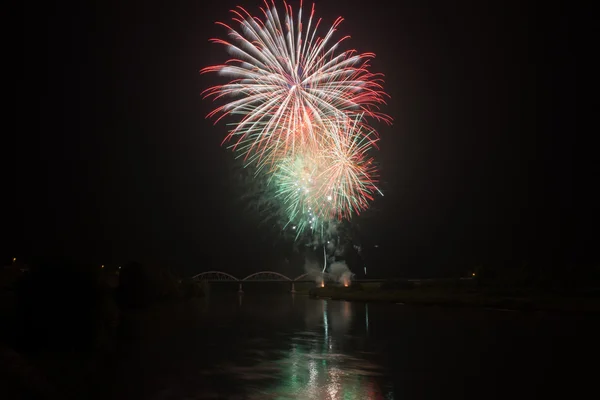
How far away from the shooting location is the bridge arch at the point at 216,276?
128m

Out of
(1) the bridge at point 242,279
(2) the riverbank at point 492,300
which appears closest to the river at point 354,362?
(2) the riverbank at point 492,300

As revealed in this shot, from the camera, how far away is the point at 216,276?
132 meters

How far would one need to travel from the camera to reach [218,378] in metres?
13.3

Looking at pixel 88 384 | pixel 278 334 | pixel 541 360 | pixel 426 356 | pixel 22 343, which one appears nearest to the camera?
pixel 88 384

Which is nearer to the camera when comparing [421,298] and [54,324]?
[54,324]

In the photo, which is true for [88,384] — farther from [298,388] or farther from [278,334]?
[278,334]

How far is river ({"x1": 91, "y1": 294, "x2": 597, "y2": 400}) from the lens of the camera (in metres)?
11.8

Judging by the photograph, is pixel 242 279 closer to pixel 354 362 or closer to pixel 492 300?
pixel 492 300

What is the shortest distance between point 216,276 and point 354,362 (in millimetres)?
119566

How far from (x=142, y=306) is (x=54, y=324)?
31.8 m

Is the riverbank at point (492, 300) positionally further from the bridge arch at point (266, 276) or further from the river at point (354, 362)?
the bridge arch at point (266, 276)

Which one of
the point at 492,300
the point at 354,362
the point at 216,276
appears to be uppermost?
the point at 216,276

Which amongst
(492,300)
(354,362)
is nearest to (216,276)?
(492,300)

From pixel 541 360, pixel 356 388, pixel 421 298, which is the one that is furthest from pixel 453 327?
pixel 421 298
